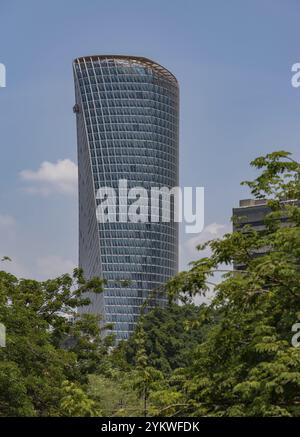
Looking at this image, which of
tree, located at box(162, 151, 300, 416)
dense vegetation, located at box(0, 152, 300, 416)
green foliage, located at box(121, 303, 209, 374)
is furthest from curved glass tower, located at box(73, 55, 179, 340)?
tree, located at box(162, 151, 300, 416)

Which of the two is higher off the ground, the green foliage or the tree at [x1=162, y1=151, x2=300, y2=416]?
the green foliage

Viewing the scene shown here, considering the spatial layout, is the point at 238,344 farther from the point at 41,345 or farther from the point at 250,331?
the point at 41,345

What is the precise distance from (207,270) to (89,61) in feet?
366

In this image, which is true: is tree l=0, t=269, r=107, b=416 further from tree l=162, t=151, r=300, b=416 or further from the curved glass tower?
the curved glass tower

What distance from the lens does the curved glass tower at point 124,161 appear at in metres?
116

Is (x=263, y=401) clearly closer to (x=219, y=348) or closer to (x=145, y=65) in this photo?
(x=219, y=348)

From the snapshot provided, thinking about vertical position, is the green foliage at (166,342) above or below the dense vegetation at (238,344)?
above

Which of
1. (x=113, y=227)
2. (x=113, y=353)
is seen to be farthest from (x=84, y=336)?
(x=113, y=227)

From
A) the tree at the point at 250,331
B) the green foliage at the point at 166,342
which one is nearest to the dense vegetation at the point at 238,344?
the tree at the point at 250,331

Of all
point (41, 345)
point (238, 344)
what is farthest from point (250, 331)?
Result: point (41, 345)

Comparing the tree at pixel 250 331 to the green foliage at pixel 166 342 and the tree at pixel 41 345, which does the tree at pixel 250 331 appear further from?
the green foliage at pixel 166 342

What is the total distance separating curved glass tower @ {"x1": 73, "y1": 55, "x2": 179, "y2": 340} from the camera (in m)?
116

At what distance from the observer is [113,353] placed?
3256 cm
